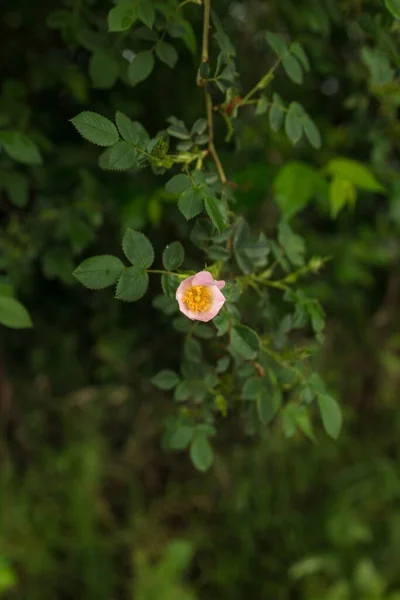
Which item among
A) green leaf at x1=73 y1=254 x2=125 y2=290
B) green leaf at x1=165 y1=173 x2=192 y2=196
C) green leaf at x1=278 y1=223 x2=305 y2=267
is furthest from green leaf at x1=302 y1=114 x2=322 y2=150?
green leaf at x1=73 y1=254 x2=125 y2=290

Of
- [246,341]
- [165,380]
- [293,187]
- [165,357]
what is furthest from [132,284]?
[165,357]

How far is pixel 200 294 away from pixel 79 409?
1.30 meters

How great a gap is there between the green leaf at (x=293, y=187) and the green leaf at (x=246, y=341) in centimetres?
40

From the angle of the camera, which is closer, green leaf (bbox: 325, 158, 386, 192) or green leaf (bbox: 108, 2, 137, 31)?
green leaf (bbox: 108, 2, 137, 31)

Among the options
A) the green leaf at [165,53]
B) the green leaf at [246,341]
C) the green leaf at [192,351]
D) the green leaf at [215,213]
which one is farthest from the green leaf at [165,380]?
the green leaf at [165,53]

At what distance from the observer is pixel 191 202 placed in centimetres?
75

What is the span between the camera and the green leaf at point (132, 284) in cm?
74

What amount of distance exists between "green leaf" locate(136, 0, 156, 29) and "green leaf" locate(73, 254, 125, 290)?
0.93 feet

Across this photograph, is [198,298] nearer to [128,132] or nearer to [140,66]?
[128,132]

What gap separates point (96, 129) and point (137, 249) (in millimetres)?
123

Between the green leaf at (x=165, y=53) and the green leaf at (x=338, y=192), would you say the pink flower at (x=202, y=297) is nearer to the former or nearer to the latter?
the green leaf at (x=165, y=53)

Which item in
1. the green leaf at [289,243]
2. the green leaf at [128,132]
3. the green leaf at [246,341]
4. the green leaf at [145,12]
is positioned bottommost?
the green leaf at [289,243]

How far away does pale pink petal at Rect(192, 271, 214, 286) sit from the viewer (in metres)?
0.73

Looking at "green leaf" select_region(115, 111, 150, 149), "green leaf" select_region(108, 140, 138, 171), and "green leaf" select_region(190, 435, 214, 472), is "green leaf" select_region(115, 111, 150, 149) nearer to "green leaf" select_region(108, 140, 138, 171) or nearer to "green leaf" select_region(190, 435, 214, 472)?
"green leaf" select_region(108, 140, 138, 171)
